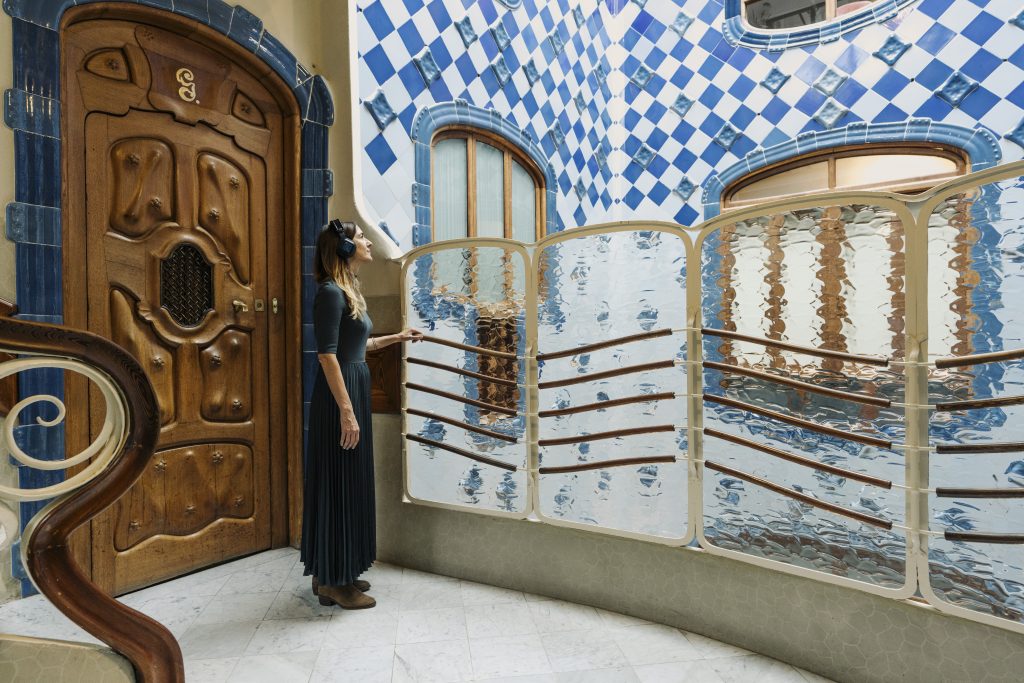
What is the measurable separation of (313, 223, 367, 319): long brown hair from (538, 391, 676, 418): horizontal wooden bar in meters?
0.79

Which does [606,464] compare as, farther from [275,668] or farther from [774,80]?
[774,80]

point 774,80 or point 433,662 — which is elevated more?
point 774,80

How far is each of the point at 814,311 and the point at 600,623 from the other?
3.99ft

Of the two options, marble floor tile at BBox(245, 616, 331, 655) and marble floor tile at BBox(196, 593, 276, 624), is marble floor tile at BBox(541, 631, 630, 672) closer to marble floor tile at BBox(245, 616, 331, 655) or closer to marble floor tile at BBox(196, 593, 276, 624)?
marble floor tile at BBox(245, 616, 331, 655)

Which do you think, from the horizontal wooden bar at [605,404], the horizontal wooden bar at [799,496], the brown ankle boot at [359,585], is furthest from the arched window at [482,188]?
the horizontal wooden bar at [799,496]

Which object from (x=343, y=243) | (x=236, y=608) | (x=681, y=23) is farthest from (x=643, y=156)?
(x=236, y=608)

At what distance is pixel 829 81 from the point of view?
13.8 feet

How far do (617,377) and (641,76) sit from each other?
12.3 ft

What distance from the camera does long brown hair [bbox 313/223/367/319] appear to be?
2053 millimetres

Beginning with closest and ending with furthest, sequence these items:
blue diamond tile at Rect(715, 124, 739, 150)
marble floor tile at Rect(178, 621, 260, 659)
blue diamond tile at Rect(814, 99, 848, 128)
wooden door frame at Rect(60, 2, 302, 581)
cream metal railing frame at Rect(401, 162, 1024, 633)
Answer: cream metal railing frame at Rect(401, 162, 1024, 633), marble floor tile at Rect(178, 621, 260, 659), wooden door frame at Rect(60, 2, 302, 581), blue diamond tile at Rect(814, 99, 848, 128), blue diamond tile at Rect(715, 124, 739, 150)

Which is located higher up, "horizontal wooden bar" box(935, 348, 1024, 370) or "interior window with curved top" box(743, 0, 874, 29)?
"interior window with curved top" box(743, 0, 874, 29)

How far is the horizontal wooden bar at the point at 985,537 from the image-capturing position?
1.36m

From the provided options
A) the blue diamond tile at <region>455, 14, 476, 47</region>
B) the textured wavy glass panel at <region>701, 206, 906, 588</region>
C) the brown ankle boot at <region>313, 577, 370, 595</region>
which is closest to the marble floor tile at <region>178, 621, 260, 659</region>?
the brown ankle boot at <region>313, 577, 370, 595</region>

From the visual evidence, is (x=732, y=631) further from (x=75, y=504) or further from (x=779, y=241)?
(x=75, y=504)
